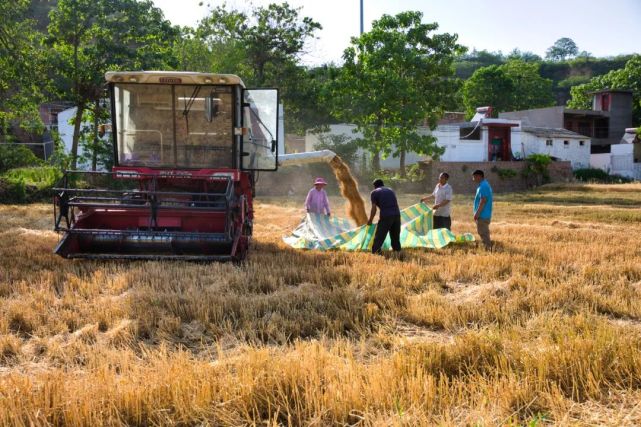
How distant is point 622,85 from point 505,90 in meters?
10.9

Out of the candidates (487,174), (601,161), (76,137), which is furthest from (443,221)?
(601,161)

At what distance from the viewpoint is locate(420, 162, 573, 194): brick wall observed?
32.8 metres

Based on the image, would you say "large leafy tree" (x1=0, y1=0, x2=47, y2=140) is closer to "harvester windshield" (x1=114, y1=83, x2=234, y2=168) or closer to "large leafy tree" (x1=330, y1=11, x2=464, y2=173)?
"harvester windshield" (x1=114, y1=83, x2=234, y2=168)

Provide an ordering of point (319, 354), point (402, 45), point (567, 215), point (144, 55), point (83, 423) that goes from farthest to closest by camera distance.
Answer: point (402, 45), point (144, 55), point (567, 215), point (319, 354), point (83, 423)

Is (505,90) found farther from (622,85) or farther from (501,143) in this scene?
(501,143)

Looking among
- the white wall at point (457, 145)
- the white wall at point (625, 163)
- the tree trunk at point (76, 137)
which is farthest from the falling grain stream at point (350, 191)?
the white wall at point (625, 163)

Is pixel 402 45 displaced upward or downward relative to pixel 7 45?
upward

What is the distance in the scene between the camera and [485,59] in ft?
425

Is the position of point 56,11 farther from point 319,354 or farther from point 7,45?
point 319,354

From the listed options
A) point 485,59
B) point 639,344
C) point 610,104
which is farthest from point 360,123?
point 485,59

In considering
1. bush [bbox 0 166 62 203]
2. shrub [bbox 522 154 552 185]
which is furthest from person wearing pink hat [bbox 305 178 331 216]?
shrub [bbox 522 154 552 185]

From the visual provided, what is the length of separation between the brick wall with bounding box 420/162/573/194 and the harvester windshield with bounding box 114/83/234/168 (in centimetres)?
2408

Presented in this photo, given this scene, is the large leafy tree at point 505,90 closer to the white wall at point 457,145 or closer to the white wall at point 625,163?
the white wall at point 625,163

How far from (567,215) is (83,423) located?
17917 mm
